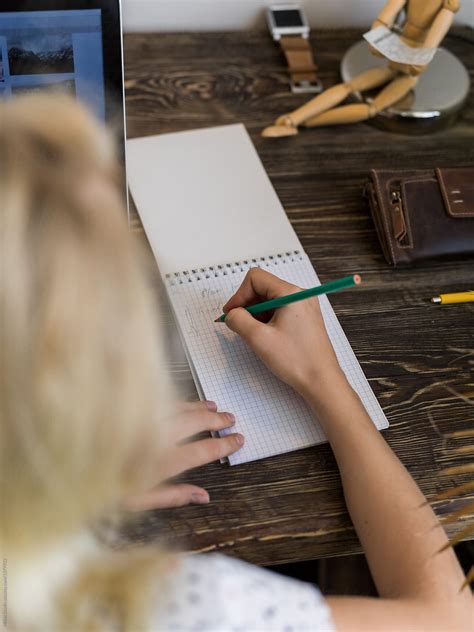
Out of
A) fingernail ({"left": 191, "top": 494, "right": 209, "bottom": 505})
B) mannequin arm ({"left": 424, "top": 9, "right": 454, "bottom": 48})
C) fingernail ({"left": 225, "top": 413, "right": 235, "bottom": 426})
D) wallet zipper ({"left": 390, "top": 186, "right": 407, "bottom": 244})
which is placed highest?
mannequin arm ({"left": 424, "top": 9, "right": 454, "bottom": 48})

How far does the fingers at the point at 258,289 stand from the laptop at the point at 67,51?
9.0 inches

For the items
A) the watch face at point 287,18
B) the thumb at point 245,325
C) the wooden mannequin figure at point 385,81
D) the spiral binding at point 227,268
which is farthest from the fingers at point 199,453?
the watch face at point 287,18

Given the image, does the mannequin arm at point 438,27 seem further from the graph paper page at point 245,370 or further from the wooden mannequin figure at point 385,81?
the graph paper page at point 245,370

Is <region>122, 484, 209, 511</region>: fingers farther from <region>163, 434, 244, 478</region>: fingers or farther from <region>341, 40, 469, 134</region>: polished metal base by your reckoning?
<region>341, 40, 469, 134</region>: polished metal base

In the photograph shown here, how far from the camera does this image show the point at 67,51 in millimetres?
810

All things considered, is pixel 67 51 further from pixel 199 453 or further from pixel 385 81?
pixel 385 81

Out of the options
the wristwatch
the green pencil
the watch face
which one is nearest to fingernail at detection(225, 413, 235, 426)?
the green pencil

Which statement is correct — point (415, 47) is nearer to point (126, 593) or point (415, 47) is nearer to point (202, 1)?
point (202, 1)

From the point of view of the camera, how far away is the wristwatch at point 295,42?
121 cm

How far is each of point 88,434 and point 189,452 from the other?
10.4 inches

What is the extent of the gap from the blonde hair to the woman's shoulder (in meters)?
0.04

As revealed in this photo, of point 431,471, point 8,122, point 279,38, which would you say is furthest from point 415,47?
point 8,122

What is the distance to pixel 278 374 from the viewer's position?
845mm

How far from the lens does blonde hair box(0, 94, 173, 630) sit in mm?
517
